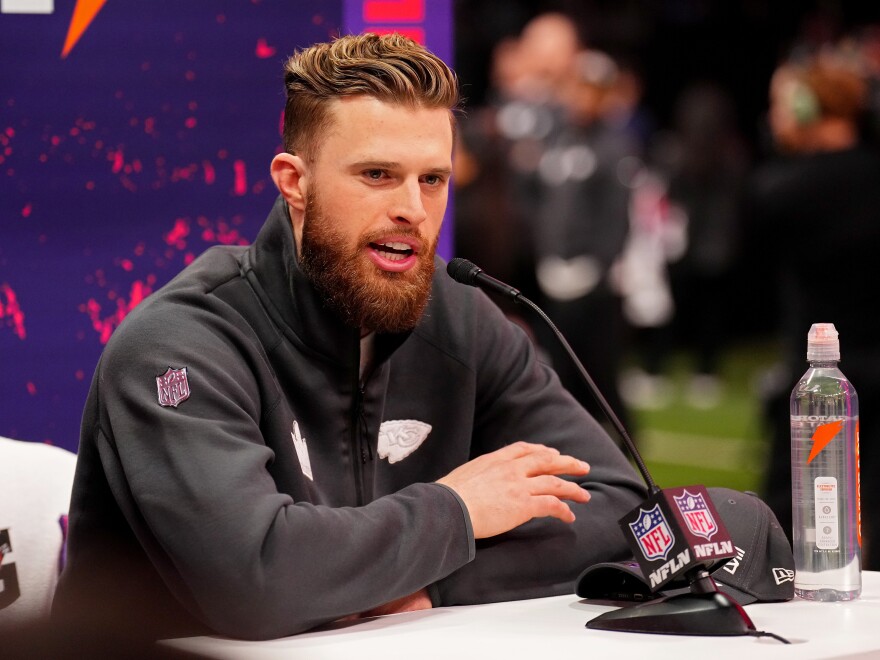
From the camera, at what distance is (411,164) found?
1933mm

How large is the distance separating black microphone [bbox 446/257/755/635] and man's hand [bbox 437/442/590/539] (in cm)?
18

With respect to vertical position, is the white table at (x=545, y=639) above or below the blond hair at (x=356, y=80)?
below

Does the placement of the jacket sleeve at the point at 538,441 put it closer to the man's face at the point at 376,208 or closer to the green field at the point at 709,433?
the man's face at the point at 376,208

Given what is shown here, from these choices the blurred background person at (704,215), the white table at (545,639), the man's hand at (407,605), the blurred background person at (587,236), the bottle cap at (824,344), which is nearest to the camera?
the white table at (545,639)

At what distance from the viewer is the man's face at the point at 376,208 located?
193 cm

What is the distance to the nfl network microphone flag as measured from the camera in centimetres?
165

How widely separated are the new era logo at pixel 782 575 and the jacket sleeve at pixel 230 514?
459 mm

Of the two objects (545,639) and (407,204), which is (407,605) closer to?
(545,639)

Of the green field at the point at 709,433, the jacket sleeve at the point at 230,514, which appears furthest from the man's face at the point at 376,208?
the green field at the point at 709,433

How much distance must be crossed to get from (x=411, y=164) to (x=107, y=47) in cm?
78

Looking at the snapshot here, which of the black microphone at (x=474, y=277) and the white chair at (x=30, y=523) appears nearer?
the black microphone at (x=474, y=277)

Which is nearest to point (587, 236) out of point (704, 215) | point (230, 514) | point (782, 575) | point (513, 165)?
point (513, 165)

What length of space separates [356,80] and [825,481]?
91cm

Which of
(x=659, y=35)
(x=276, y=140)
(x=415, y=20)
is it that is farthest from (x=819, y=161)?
(x=659, y=35)
